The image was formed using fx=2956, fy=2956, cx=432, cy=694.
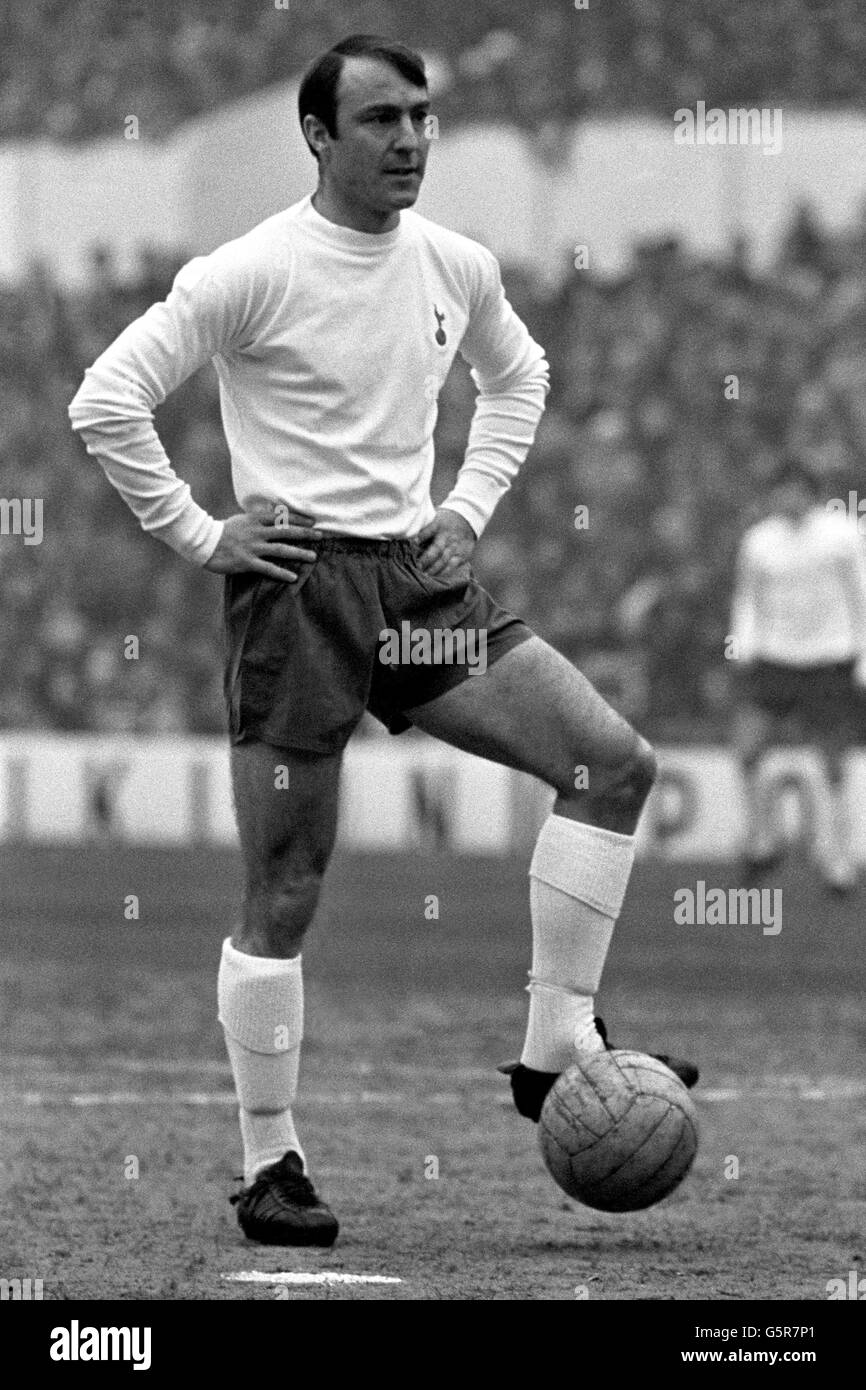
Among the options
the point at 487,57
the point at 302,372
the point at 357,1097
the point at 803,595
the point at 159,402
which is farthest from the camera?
the point at 487,57

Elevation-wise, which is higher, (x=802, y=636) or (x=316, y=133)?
(x=316, y=133)

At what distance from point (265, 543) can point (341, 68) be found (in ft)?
3.07

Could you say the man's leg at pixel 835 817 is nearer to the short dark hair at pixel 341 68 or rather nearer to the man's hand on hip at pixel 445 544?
the man's hand on hip at pixel 445 544

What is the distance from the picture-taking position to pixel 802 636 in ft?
52.5

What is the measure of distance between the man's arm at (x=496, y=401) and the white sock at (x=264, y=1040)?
1026 millimetres

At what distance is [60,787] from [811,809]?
17.4ft

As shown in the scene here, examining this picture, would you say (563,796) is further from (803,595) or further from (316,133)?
(803,595)

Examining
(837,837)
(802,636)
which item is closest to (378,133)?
(837,837)

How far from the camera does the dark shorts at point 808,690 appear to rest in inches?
636

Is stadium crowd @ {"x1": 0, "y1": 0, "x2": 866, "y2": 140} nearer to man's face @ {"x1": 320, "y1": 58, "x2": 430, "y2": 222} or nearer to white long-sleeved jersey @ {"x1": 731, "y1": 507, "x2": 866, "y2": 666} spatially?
white long-sleeved jersey @ {"x1": 731, "y1": 507, "x2": 866, "y2": 666}

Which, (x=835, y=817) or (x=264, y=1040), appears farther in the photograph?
(x=835, y=817)

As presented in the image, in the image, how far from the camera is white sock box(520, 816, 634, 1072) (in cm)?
589

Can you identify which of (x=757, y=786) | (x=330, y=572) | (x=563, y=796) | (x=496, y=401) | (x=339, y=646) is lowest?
(x=757, y=786)

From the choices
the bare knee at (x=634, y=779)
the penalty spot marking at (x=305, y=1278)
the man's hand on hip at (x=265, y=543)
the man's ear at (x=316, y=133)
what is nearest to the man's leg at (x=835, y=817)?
the bare knee at (x=634, y=779)
